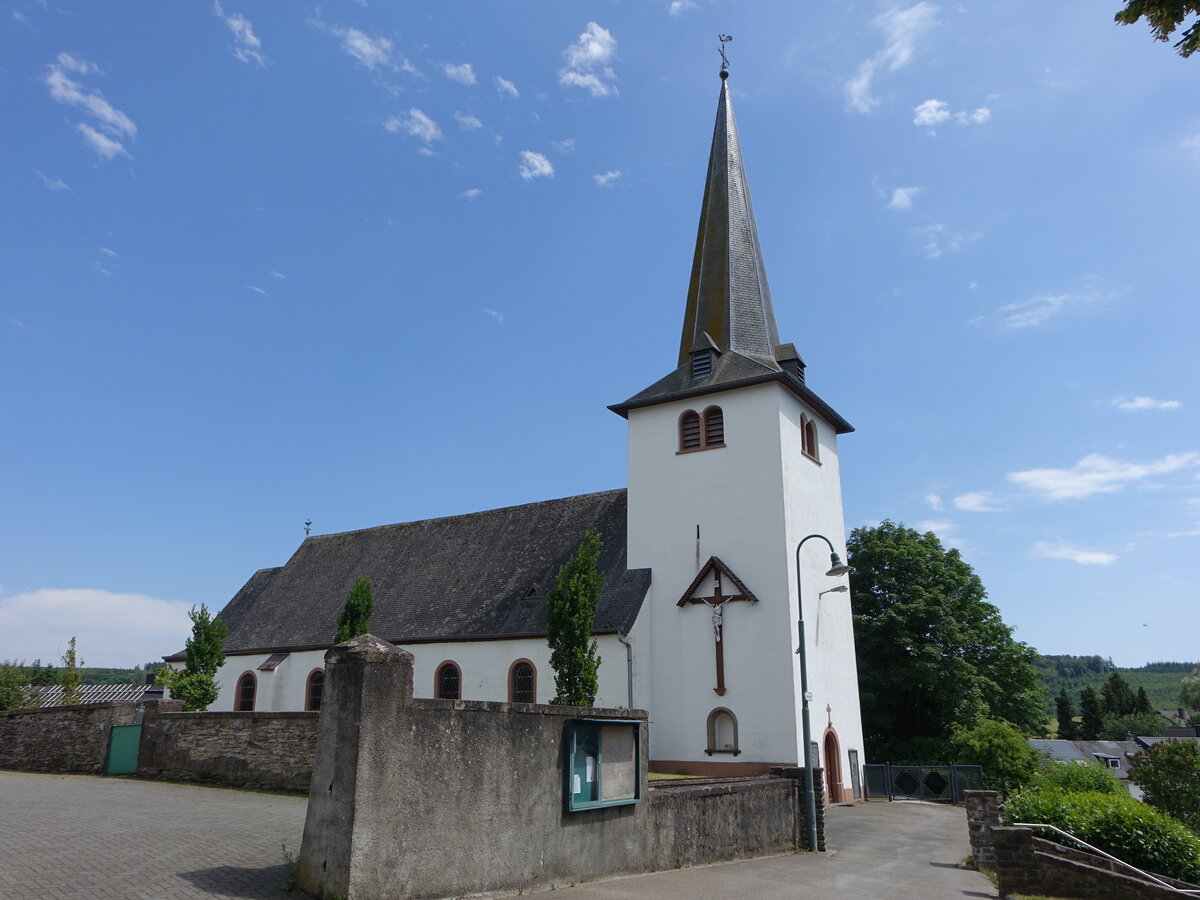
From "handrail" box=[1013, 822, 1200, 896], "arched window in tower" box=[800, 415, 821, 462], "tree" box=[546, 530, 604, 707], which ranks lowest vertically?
"handrail" box=[1013, 822, 1200, 896]

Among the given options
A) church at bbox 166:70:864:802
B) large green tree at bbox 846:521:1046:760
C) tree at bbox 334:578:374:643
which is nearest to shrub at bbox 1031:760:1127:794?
church at bbox 166:70:864:802

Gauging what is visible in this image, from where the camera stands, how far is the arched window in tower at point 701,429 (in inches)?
1008

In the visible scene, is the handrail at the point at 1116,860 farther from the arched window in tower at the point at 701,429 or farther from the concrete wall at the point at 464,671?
the arched window in tower at the point at 701,429

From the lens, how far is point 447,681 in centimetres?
2731

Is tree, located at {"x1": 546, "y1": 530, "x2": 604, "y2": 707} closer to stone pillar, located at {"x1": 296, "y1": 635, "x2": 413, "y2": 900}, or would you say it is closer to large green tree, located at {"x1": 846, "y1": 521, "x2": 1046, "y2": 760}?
stone pillar, located at {"x1": 296, "y1": 635, "x2": 413, "y2": 900}

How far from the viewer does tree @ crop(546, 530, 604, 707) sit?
21125 mm

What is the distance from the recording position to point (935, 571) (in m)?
36.3

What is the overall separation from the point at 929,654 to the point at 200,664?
2681 centimetres

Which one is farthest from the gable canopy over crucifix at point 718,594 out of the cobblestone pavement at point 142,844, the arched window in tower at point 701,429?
the cobblestone pavement at point 142,844

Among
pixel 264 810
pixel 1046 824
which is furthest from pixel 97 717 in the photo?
pixel 1046 824

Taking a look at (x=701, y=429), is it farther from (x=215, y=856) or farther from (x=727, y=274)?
(x=215, y=856)

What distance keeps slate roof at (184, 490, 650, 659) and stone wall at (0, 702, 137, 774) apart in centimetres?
982

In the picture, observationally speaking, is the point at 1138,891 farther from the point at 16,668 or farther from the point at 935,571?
the point at 16,668

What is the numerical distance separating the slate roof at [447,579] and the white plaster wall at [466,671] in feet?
1.15
